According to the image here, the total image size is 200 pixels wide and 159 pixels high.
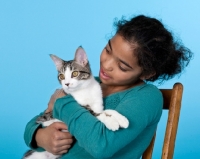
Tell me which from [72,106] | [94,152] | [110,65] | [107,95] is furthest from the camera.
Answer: [107,95]

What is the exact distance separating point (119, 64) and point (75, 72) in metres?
0.21

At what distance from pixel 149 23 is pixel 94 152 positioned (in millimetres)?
605

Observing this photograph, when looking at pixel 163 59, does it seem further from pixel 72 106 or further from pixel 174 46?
pixel 72 106

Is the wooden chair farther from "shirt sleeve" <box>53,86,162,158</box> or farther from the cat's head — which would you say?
the cat's head

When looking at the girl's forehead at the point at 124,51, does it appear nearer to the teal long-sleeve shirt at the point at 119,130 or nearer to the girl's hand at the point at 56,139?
the teal long-sleeve shirt at the point at 119,130

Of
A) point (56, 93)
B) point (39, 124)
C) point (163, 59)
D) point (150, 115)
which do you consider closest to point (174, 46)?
point (163, 59)

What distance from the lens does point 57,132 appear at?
4.37 ft

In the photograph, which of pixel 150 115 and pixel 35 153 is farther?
pixel 35 153

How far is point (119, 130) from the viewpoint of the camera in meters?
1.17

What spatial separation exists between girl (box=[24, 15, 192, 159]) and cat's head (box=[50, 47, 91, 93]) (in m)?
0.07

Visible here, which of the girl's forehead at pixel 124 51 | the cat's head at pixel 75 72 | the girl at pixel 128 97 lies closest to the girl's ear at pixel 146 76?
the girl at pixel 128 97

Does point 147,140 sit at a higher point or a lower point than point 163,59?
lower

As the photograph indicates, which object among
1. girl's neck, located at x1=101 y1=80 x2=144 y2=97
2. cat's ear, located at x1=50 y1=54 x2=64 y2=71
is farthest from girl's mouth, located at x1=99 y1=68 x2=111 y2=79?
cat's ear, located at x1=50 y1=54 x2=64 y2=71

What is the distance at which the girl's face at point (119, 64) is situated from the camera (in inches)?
52.9
